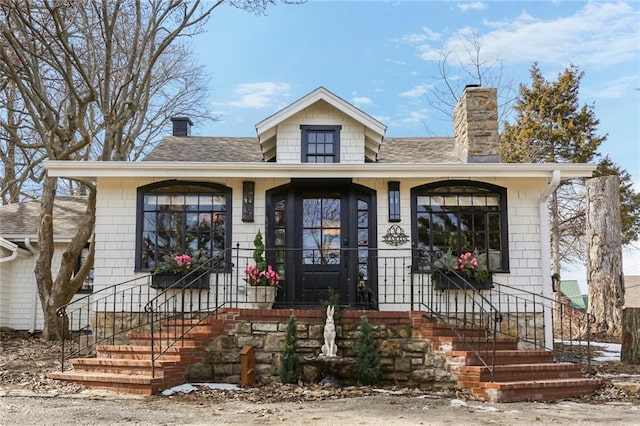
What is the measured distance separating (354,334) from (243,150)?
536 cm

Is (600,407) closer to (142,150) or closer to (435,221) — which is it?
(435,221)

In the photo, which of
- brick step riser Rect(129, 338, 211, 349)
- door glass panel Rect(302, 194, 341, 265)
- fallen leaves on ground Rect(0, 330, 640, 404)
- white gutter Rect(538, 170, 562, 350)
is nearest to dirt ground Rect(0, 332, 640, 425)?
fallen leaves on ground Rect(0, 330, 640, 404)

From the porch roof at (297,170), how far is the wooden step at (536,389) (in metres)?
3.49

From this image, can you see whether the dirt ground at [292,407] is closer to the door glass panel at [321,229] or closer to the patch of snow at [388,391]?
the patch of snow at [388,391]

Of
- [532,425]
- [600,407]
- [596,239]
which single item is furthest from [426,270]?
[596,239]

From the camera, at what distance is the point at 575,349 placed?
1190 cm

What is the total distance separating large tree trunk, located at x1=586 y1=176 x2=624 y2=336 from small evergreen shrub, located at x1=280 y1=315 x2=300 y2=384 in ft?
25.0

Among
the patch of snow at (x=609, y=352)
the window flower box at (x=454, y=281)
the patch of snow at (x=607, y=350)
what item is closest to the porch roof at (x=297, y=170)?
the window flower box at (x=454, y=281)

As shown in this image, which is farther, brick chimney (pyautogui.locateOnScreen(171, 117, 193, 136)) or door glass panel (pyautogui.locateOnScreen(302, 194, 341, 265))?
brick chimney (pyautogui.locateOnScreen(171, 117, 193, 136))

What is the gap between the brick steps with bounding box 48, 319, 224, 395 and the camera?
24.8 ft

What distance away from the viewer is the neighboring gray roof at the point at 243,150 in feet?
39.0

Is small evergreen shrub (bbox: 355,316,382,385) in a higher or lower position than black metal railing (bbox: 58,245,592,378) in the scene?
lower

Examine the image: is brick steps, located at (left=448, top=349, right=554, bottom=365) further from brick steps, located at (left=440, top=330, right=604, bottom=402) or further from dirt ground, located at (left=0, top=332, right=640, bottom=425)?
dirt ground, located at (left=0, top=332, right=640, bottom=425)

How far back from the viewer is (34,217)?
651 inches
